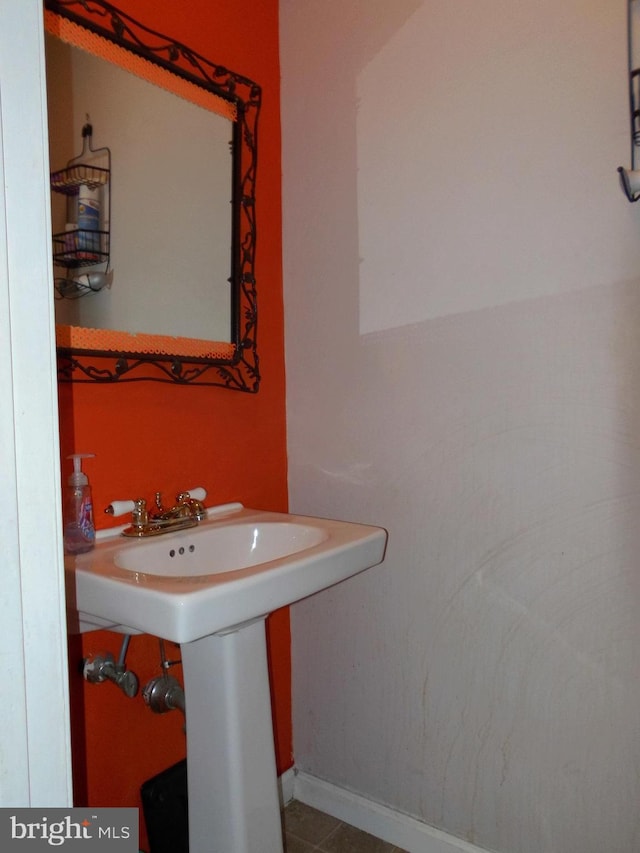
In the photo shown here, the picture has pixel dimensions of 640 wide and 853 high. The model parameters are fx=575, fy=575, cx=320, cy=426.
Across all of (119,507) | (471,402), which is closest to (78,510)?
(119,507)

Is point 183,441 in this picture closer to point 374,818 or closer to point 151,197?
point 151,197

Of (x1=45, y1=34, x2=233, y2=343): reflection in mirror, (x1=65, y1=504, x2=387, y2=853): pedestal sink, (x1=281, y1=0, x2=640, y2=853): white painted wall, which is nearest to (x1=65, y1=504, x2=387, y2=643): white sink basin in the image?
(x1=65, y1=504, x2=387, y2=853): pedestal sink

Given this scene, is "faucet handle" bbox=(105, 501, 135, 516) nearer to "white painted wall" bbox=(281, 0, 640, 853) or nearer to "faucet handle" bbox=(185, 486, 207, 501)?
"faucet handle" bbox=(185, 486, 207, 501)

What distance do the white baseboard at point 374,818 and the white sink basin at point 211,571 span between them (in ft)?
2.49

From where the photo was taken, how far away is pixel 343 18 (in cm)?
150

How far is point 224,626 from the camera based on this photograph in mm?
866

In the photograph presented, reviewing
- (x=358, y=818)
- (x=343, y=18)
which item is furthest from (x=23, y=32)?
(x=358, y=818)

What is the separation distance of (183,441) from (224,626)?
60 cm

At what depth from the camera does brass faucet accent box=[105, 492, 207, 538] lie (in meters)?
1.19

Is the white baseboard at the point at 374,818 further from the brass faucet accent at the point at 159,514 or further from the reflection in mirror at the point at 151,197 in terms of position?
the reflection in mirror at the point at 151,197

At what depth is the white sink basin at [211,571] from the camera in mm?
837

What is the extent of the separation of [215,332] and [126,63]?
1.97ft

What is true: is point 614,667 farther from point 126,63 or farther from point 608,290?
point 126,63

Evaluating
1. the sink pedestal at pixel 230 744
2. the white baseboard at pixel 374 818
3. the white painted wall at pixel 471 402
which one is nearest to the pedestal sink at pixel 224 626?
the sink pedestal at pixel 230 744
